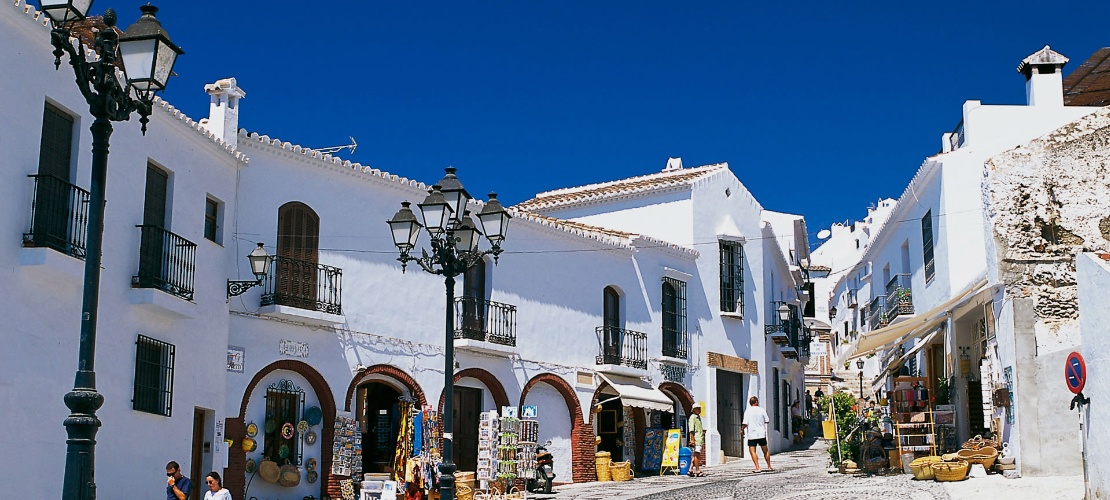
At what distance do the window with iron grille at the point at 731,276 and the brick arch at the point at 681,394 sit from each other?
285 centimetres

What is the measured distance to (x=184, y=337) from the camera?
51.1ft

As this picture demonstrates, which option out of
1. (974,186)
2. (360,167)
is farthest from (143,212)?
(974,186)

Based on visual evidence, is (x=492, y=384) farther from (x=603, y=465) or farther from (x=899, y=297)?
(x=899, y=297)

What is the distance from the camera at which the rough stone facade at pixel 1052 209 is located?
635 inches

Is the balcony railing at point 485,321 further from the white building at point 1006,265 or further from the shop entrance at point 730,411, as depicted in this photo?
the shop entrance at point 730,411

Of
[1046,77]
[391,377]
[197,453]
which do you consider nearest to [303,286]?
[391,377]

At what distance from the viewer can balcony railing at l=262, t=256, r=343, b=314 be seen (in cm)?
1747

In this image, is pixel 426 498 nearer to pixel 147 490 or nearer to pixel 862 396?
pixel 147 490

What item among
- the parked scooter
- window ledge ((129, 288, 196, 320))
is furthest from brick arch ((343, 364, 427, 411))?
window ledge ((129, 288, 196, 320))

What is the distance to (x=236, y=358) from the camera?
55.1 feet

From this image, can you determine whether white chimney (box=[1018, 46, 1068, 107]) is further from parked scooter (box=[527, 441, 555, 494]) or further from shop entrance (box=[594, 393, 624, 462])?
parked scooter (box=[527, 441, 555, 494])

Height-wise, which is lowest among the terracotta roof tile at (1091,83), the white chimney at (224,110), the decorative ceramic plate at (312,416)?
the decorative ceramic plate at (312,416)

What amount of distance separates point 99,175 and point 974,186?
59.3 ft

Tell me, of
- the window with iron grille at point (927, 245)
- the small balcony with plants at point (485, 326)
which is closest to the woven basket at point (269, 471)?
the small balcony with plants at point (485, 326)
